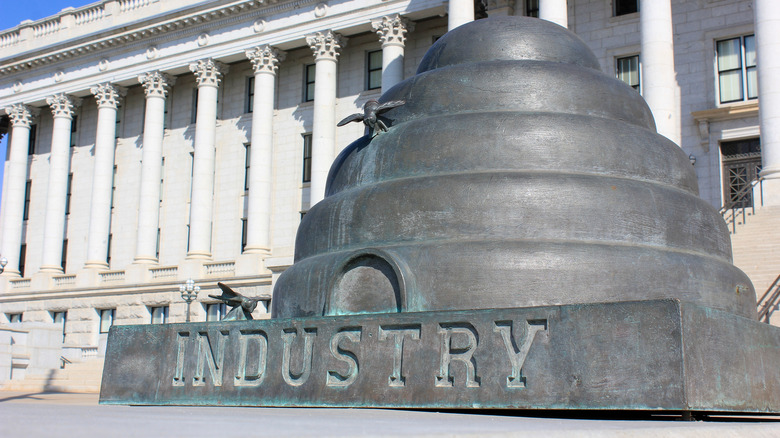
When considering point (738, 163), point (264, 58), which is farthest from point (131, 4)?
point (738, 163)

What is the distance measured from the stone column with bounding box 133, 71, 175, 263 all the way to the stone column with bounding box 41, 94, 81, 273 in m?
5.21

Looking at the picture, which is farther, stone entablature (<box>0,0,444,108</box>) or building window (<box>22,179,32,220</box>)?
building window (<box>22,179,32,220</box>)

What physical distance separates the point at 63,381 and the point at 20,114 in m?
25.2

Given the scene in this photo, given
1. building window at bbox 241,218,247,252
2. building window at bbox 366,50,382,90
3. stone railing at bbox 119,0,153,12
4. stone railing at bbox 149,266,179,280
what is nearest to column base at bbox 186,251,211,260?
stone railing at bbox 149,266,179,280

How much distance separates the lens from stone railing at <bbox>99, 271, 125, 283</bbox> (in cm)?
4603

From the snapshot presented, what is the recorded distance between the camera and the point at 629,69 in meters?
36.1

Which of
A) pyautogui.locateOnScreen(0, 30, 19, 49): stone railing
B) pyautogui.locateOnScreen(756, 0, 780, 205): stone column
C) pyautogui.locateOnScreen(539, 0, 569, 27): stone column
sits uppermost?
pyautogui.locateOnScreen(0, 30, 19, 49): stone railing

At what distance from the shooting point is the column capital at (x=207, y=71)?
45688mm

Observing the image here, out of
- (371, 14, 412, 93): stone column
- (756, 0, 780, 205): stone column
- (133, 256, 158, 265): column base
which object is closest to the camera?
(756, 0, 780, 205): stone column

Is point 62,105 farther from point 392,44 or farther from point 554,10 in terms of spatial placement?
point 554,10

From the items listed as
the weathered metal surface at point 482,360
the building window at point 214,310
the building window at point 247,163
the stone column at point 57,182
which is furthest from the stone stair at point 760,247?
Answer: the stone column at point 57,182

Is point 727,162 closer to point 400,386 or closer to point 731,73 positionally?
point 731,73

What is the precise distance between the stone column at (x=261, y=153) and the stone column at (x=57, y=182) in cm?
1232

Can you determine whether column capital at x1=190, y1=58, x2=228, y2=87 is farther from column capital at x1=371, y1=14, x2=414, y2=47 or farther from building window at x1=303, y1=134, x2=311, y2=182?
column capital at x1=371, y1=14, x2=414, y2=47
